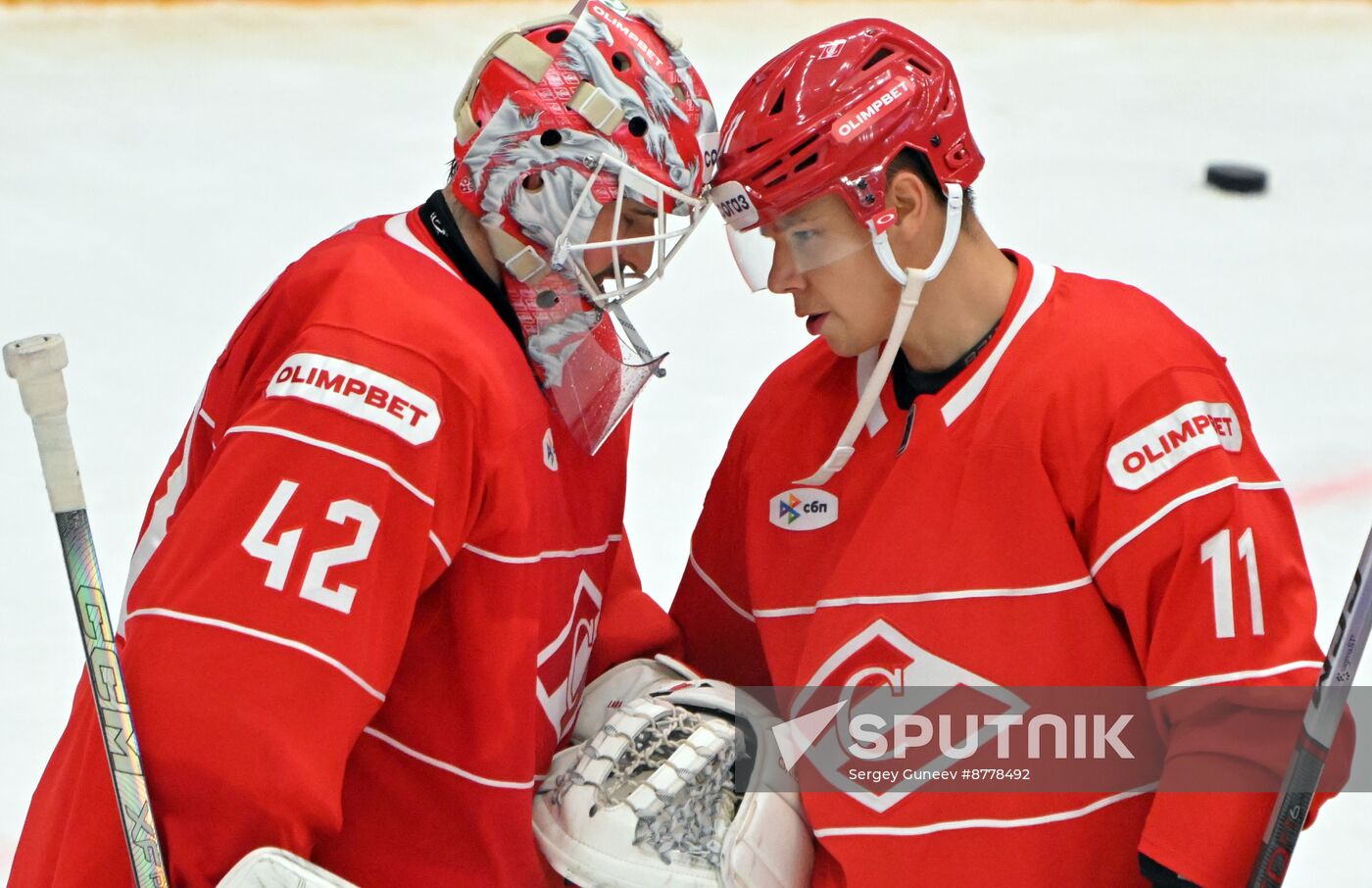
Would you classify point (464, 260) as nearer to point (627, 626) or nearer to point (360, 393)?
point (360, 393)

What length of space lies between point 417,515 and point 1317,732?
2.99ft

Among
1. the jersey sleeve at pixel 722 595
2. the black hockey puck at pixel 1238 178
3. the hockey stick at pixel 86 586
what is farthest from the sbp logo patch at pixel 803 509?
the black hockey puck at pixel 1238 178

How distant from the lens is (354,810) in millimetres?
2070

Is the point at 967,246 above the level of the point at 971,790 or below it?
above

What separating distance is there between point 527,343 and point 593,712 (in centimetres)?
54

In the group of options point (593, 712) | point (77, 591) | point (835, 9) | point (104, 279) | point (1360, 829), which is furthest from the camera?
point (835, 9)

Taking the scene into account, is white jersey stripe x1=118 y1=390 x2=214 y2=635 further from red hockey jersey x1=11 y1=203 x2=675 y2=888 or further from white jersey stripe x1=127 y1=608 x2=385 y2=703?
white jersey stripe x1=127 y1=608 x2=385 y2=703

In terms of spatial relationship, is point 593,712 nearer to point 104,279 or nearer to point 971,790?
point 971,790

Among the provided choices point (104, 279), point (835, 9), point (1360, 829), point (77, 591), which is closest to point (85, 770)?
point (77, 591)

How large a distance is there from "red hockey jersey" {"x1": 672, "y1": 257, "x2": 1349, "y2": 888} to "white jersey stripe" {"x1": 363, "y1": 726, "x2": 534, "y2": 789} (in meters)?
0.37

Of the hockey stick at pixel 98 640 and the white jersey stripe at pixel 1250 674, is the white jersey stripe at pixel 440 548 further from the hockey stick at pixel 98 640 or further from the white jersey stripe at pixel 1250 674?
the white jersey stripe at pixel 1250 674

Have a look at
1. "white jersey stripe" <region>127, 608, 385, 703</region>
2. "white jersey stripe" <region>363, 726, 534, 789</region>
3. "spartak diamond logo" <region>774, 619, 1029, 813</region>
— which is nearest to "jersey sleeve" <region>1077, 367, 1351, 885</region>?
"spartak diamond logo" <region>774, 619, 1029, 813</region>

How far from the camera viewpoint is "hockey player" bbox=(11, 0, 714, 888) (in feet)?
5.87

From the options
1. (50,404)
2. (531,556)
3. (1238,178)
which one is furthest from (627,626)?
(1238,178)
